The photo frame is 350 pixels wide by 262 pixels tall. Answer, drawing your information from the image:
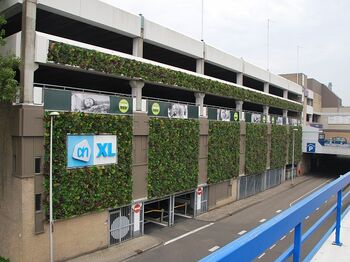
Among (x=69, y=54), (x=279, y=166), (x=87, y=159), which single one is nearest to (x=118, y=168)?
(x=87, y=159)

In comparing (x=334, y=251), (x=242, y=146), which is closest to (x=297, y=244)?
(x=334, y=251)

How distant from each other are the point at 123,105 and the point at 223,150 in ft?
46.9

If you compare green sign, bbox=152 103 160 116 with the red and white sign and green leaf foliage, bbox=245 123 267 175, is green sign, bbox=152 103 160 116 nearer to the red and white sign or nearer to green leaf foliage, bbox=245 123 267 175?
the red and white sign

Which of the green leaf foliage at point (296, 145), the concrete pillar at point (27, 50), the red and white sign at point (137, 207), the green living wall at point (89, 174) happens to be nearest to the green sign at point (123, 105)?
the green living wall at point (89, 174)

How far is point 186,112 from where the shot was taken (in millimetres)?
28750

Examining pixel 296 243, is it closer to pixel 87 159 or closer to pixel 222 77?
pixel 87 159

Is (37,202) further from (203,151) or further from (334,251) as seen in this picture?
(334,251)

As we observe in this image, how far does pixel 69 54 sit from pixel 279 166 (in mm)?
36633

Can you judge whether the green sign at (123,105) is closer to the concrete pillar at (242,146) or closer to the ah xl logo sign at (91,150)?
the ah xl logo sign at (91,150)

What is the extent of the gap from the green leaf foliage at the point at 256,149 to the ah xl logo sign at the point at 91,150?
20568 mm

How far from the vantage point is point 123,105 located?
2298cm

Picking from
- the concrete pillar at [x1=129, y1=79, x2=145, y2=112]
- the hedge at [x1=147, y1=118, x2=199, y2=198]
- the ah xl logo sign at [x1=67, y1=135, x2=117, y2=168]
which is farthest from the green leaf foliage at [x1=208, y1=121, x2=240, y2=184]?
the ah xl logo sign at [x1=67, y1=135, x2=117, y2=168]

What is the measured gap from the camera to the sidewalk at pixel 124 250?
20703mm

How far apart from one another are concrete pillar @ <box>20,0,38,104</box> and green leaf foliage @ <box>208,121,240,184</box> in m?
17.6
